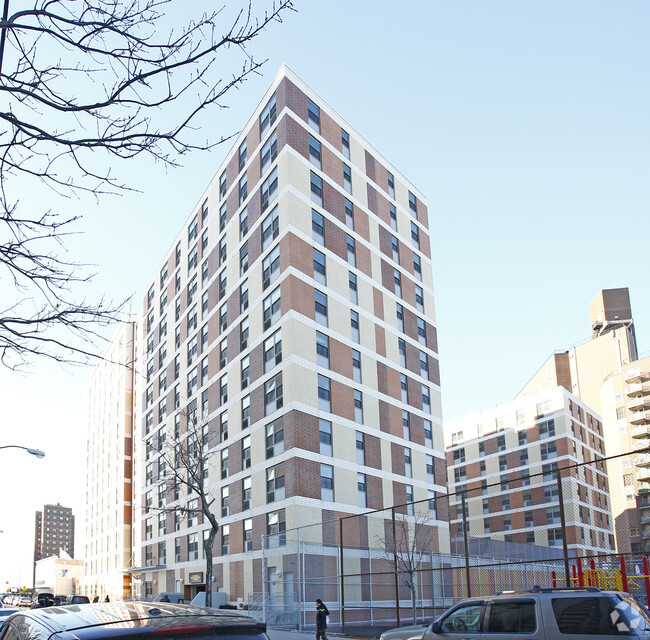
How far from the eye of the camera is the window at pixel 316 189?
153ft

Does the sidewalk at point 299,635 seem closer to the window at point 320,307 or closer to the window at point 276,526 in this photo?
the window at point 276,526

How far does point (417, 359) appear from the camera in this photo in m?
52.8

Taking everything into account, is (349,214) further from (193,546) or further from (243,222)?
(193,546)

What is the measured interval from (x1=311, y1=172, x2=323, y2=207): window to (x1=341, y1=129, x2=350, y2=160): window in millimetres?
4609

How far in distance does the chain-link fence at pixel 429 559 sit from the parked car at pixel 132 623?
11145 millimetres

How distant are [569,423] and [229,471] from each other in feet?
161

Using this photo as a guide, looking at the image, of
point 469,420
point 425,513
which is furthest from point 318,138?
point 469,420

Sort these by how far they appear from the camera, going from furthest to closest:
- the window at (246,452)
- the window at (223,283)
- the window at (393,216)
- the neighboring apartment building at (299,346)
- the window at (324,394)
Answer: the window at (393,216), the window at (223,283), the window at (246,452), the window at (324,394), the neighboring apartment building at (299,346)

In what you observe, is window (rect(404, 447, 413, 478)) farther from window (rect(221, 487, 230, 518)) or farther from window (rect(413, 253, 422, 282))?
window (rect(413, 253, 422, 282))

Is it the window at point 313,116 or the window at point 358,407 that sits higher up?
the window at point 313,116

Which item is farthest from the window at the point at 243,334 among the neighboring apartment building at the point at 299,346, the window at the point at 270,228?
the window at the point at 270,228

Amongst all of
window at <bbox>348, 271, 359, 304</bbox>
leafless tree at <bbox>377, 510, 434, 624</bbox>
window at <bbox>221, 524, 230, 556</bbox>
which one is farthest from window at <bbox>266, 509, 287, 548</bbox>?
→ window at <bbox>348, 271, 359, 304</bbox>

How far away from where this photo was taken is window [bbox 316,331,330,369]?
141 feet

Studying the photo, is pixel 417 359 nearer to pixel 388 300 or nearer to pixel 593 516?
pixel 388 300
